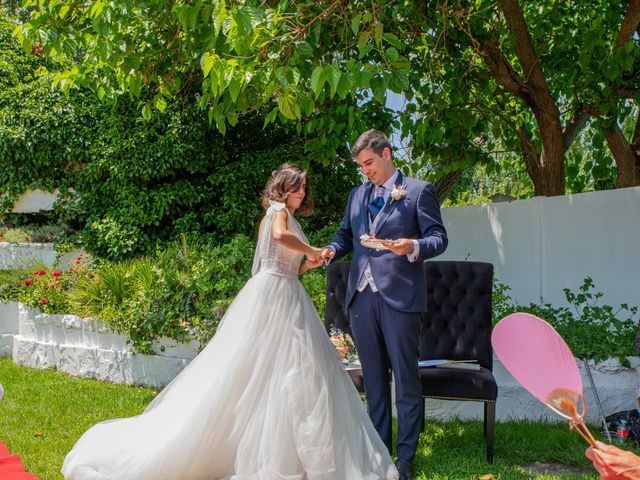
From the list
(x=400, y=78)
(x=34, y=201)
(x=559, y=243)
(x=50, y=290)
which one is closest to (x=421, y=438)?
(x=400, y=78)

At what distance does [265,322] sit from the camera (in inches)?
174

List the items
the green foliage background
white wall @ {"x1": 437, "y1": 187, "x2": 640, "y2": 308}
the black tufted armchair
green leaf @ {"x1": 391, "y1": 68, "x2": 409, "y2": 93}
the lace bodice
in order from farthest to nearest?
the green foliage background → white wall @ {"x1": 437, "y1": 187, "x2": 640, "y2": 308} → the black tufted armchair → green leaf @ {"x1": 391, "y1": 68, "x2": 409, "y2": 93} → the lace bodice

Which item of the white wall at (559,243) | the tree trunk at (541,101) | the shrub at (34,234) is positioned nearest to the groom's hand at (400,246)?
the white wall at (559,243)

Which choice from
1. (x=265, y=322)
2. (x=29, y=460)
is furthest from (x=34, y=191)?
(x=265, y=322)

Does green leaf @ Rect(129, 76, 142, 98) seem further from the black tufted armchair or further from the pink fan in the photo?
the pink fan

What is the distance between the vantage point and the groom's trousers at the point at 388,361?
14.1 ft

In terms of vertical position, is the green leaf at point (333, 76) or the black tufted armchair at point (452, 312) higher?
the green leaf at point (333, 76)

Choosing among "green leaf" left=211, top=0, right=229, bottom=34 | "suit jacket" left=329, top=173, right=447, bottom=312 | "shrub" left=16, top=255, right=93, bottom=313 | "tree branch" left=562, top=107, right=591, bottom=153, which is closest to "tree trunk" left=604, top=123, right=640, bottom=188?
"tree branch" left=562, top=107, right=591, bottom=153

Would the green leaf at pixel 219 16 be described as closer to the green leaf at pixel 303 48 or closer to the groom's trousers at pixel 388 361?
the green leaf at pixel 303 48

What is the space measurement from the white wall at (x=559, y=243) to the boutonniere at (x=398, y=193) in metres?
3.33

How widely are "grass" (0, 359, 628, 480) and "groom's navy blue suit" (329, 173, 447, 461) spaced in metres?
0.42

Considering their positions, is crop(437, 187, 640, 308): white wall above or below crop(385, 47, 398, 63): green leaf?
below

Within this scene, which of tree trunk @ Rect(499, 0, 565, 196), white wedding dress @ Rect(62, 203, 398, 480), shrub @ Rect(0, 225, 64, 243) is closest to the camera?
white wedding dress @ Rect(62, 203, 398, 480)

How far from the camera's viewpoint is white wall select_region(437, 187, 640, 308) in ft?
22.2
